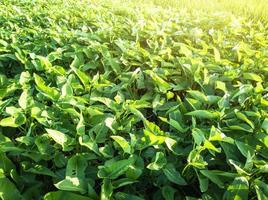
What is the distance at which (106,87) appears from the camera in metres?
1.77

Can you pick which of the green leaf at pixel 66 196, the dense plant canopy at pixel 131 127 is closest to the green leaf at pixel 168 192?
the dense plant canopy at pixel 131 127

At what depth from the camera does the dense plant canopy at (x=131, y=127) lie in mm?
1242

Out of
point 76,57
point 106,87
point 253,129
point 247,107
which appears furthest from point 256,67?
point 76,57

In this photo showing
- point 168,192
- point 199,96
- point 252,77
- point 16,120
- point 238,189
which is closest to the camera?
point 238,189

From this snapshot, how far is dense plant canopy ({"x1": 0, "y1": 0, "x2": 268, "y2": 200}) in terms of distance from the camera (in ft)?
4.08

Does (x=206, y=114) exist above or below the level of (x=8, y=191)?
above

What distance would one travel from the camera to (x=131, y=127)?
59.1 inches

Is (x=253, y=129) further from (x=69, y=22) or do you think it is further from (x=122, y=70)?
(x=69, y=22)

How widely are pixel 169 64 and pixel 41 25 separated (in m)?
1.25

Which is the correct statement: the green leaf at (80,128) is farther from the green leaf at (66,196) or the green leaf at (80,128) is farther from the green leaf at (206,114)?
the green leaf at (206,114)

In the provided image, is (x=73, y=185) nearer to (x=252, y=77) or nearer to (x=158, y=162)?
(x=158, y=162)

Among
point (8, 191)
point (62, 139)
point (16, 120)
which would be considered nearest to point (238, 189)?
point (62, 139)

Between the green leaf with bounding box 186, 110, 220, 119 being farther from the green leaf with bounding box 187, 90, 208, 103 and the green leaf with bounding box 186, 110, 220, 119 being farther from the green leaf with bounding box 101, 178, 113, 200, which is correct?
the green leaf with bounding box 101, 178, 113, 200

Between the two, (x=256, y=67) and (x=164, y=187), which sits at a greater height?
(x=256, y=67)
